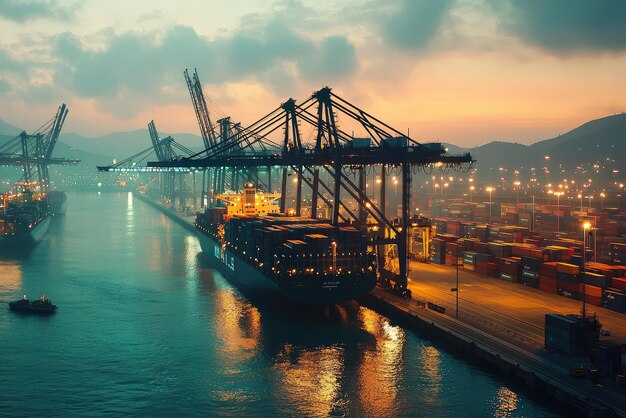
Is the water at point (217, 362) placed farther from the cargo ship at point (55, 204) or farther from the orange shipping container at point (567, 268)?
the cargo ship at point (55, 204)

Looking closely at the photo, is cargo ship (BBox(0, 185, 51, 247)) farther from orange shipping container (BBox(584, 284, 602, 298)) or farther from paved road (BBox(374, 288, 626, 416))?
orange shipping container (BBox(584, 284, 602, 298))

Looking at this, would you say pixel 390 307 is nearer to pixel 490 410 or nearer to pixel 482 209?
pixel 490 410

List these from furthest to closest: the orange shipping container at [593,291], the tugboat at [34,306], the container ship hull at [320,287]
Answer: the tugboat at [34,306]
the container ship hull at [320,287]
the orange shipping container at [593,291]

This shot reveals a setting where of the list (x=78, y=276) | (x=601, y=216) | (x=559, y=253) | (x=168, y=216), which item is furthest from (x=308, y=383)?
(x=168, y=216)

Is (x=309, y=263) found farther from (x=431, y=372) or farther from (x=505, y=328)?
(x=505, y=328)

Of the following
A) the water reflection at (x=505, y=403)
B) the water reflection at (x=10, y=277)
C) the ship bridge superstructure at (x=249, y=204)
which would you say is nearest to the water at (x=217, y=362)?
the water reflection at (x=505, y=403)

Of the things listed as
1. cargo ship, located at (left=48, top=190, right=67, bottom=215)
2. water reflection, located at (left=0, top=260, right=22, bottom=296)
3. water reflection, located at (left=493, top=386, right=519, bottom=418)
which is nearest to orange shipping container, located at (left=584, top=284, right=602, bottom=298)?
water reflection, located at (left=493, top=386, right=519, bottom=418)

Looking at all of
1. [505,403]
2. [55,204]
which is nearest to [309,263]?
[505,403]

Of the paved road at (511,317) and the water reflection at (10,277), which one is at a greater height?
the paved road at (511,317)
